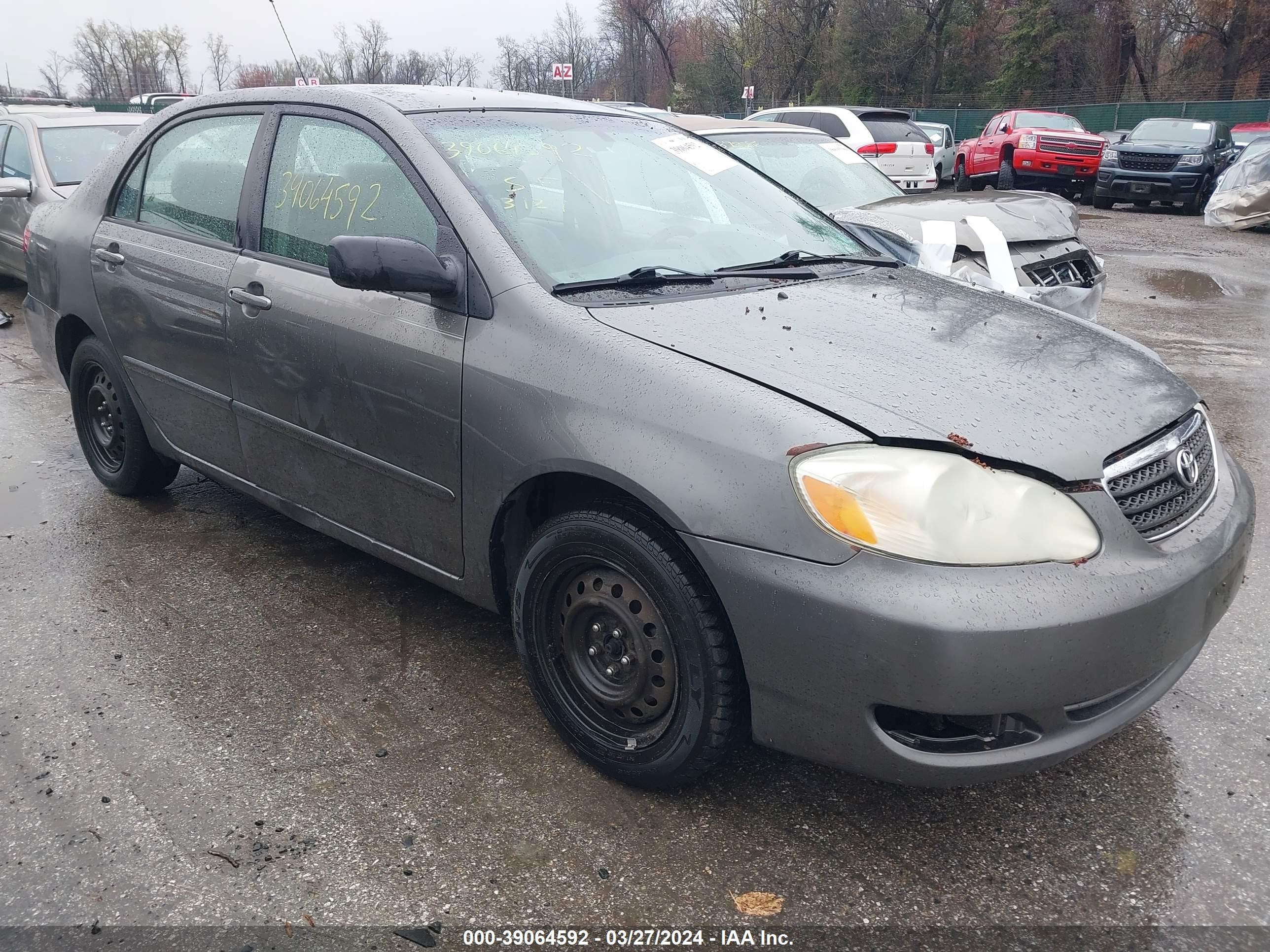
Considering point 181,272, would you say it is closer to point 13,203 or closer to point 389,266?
point 389,266

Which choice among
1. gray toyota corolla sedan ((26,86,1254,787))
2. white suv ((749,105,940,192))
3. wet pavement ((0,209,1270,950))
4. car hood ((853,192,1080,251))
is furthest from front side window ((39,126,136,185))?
white suv ((749,105,940,192))

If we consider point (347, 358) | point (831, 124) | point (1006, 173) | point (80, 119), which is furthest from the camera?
point (1006, 173)

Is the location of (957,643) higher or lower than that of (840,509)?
lower

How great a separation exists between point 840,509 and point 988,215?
499cm

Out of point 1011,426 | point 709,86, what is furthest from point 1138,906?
point 709,86

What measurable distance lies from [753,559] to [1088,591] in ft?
2.25

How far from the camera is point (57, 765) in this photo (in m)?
2.74

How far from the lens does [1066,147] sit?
19.9 meters

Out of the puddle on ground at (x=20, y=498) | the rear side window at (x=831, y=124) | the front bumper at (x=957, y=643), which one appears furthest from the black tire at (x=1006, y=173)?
the front bumper at (x=957, y=643)

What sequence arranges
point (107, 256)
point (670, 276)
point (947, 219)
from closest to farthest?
1. point (670, 276)
2. point (107, 256)
3. point (947, 219)

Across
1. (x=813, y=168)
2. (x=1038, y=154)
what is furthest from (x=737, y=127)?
(x=1038, y=154)

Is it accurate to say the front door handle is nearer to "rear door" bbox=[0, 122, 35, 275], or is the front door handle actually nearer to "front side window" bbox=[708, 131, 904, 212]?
"front side window" bbox=[708, 131, 904, 212]

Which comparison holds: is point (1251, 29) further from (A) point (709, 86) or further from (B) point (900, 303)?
(B) point (900, 303)

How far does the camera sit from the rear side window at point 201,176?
3.66 m
